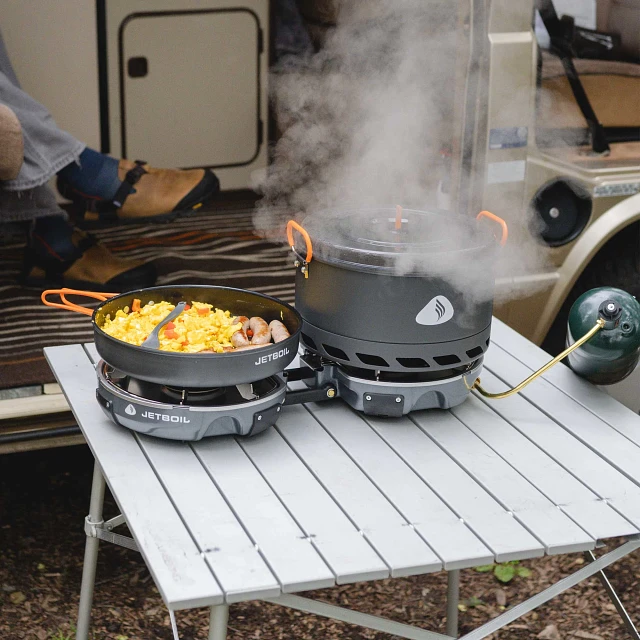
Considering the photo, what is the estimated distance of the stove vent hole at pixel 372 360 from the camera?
1.97 meters

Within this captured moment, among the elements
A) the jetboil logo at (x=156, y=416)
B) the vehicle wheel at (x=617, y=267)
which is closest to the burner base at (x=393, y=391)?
the jetboil logo at (x=156, y=416)

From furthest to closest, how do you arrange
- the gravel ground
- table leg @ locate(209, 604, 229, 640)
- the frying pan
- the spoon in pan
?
the gravel ground → the spoon in pan → the frying pan → table leg @ locate(209, 604, 229, 640)

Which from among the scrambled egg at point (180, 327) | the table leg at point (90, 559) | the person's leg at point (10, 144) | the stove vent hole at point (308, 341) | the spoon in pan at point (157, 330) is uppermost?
the person's leg at point (10, 144)

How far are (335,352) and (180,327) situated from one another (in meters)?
0.32

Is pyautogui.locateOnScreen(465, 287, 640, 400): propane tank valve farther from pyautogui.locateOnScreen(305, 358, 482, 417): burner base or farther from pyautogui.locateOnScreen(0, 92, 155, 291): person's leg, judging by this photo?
pyautogui.locateOnScreen(0, 92, 155, 291): person's leg

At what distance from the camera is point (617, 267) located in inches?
135

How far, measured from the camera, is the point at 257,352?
182 centimetres

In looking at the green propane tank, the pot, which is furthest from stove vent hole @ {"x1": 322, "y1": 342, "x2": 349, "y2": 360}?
the green propane tank

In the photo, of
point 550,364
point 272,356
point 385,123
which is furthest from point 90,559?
point 385,123

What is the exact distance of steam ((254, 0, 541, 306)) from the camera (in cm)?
290

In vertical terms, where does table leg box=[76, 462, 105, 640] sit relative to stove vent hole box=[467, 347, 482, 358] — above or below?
below

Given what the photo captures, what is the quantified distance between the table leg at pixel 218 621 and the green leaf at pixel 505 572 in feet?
5.09

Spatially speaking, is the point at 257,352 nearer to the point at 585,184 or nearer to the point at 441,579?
the point at 441,579

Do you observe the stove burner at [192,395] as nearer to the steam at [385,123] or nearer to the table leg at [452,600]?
the steam at [385,123]
